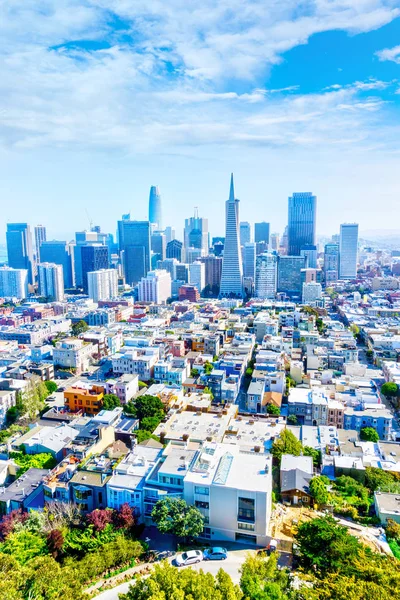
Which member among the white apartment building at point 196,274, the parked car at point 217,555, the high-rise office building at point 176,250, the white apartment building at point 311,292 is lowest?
the parked car at point 217,555

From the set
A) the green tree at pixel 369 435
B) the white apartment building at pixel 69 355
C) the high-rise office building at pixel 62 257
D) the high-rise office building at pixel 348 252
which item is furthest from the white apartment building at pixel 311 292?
the high-rise office building at pixel 62 257

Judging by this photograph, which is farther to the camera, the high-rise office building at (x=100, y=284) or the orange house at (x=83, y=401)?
the high-rise office building at (x=100, y=284)

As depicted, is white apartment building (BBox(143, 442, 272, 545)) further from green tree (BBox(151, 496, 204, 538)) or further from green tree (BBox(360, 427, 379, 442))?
green tree (BBox(360, 427, 379, 442))

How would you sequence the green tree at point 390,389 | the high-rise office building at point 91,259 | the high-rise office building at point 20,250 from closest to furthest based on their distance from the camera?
1. the green tree at point 390,389
2. the high-rise office building at point 91,259
3. the high-rise office building at point 20,250

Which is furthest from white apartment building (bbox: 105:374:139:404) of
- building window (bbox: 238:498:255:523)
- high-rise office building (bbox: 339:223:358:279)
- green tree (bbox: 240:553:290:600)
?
high-rise office building (bbox: 339:223:358:279)

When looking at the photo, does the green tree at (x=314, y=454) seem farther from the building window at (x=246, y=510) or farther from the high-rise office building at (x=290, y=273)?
the high-rise office building at (x=290, y=273)

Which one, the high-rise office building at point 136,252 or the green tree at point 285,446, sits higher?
the high-rise office building at point 136,252

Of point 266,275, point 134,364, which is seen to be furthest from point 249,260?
point 134,364

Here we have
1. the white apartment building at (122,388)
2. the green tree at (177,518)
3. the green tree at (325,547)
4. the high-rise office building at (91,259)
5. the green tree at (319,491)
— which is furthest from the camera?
the high-rise office building at (91,259)

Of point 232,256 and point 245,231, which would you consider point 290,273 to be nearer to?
point 232,256
